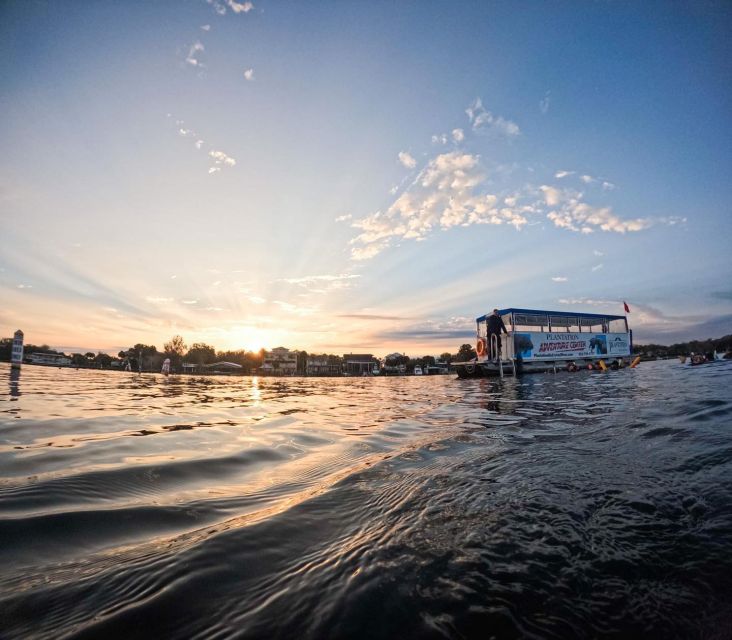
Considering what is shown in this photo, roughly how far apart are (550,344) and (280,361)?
220 feet

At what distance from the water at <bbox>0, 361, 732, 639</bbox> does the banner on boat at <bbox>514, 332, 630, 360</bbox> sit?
850 inches

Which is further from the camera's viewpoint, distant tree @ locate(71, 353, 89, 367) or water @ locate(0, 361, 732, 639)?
distant tree @ locate(71, 353, 89, 367)

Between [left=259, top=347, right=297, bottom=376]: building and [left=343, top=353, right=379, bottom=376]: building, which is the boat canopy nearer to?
[left=343, top=353, right=379, bottom=376]: building

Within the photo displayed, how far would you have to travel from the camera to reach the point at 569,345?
2664cm

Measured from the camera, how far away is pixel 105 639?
1047mm

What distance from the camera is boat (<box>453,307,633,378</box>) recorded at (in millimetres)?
23000

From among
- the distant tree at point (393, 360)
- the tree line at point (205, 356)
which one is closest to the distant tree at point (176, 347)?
the tree line at point (205, 356)

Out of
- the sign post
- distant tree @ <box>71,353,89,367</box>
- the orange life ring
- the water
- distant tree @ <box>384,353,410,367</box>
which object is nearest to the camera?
the water

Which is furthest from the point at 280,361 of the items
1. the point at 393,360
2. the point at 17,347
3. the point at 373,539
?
the point at 373,539

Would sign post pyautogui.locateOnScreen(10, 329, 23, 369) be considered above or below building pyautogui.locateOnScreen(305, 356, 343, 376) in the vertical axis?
above

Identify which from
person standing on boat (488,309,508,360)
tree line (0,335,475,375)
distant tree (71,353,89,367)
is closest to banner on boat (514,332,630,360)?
person standing on boat (488,309,508,360)

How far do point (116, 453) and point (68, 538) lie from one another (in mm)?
1840

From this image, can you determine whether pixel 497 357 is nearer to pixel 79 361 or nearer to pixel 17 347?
pixel 17 347

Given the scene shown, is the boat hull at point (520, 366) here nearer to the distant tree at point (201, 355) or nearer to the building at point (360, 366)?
the building at point (360, 366)
